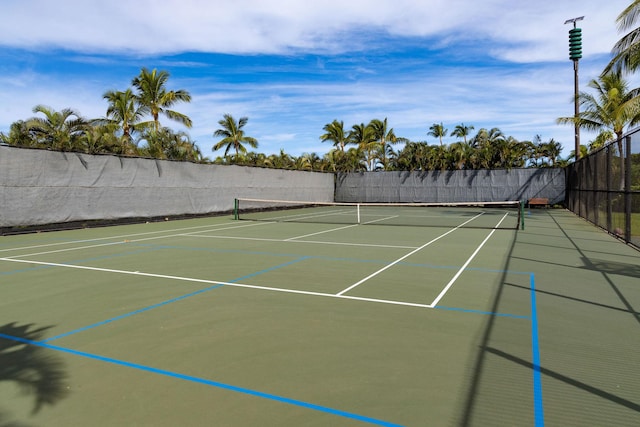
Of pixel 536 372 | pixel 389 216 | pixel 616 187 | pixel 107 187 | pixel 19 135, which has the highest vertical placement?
pixel 19 135

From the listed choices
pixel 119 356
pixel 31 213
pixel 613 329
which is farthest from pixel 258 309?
pixel 31 213

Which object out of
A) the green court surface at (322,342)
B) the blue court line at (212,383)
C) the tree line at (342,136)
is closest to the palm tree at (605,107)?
the tree line at (342,136)

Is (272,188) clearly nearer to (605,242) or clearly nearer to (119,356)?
(605,242)

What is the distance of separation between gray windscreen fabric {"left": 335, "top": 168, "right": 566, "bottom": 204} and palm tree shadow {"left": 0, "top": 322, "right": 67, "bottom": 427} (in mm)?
30391

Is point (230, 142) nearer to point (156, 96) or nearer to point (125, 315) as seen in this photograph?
point (156, 96)

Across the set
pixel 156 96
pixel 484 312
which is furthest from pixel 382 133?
pixel 484 312

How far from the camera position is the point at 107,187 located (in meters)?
17.5

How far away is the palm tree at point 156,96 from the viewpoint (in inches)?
1246

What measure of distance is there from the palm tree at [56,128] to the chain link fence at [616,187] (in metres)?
20.4

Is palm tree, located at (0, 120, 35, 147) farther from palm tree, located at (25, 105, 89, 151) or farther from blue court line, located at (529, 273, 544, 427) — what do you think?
blue court line, located at (529, 273, 544, 427)

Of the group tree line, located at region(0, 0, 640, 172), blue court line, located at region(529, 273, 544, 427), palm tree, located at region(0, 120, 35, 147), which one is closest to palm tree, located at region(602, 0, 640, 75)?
tree line, located at region(0, 0, 640, 172)

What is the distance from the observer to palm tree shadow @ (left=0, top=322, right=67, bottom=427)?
3291mm

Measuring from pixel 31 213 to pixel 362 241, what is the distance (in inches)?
457

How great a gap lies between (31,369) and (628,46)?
18.1 m
